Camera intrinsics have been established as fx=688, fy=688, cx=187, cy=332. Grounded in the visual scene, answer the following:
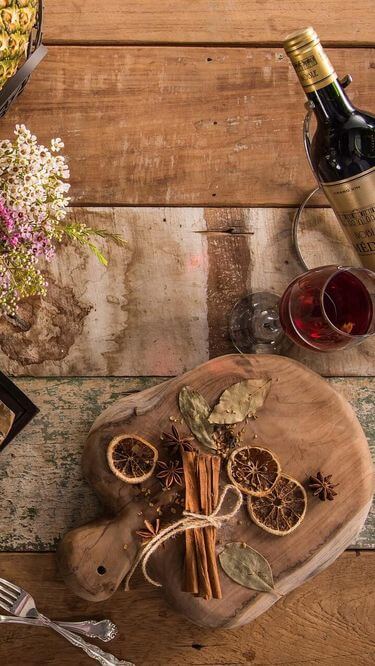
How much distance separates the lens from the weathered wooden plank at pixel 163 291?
1234 millimetres

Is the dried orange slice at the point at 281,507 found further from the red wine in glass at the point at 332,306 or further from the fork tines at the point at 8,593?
the fork tines at the point at 8,593

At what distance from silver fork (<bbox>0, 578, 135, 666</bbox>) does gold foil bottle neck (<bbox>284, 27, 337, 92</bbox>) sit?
3.07 ft

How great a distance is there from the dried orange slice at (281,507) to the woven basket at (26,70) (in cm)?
75

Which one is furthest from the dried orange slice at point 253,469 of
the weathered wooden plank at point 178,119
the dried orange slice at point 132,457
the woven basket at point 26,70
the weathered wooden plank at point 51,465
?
the woven basket at point 26,70

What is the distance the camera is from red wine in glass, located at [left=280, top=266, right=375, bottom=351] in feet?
3.51

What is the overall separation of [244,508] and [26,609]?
41 centimetres

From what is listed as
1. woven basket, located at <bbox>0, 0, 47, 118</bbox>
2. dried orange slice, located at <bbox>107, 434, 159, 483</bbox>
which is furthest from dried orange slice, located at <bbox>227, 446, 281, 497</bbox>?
woven basket, located at <bbox>0, 0, 47, 118</bbox>

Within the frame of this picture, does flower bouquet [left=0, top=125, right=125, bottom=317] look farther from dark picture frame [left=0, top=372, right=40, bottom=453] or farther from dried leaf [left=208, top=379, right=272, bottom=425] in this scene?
dried leaf [left=208, top=379, right=272, bottom=425]

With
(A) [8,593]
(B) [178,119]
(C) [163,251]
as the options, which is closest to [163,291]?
(C) [163,251]

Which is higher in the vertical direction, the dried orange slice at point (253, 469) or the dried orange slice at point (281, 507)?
the dried orange slice at point (253, 469)

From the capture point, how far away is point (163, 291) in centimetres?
125

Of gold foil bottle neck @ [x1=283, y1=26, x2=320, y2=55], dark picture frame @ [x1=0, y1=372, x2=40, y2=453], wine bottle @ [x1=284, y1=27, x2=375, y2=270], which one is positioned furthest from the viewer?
dark picture frame @ [x1=0, y1=372, x2=40, y2=453]

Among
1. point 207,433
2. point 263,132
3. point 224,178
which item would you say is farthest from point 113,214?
point 207,433

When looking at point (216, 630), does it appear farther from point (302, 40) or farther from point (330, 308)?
point (302, 40)
